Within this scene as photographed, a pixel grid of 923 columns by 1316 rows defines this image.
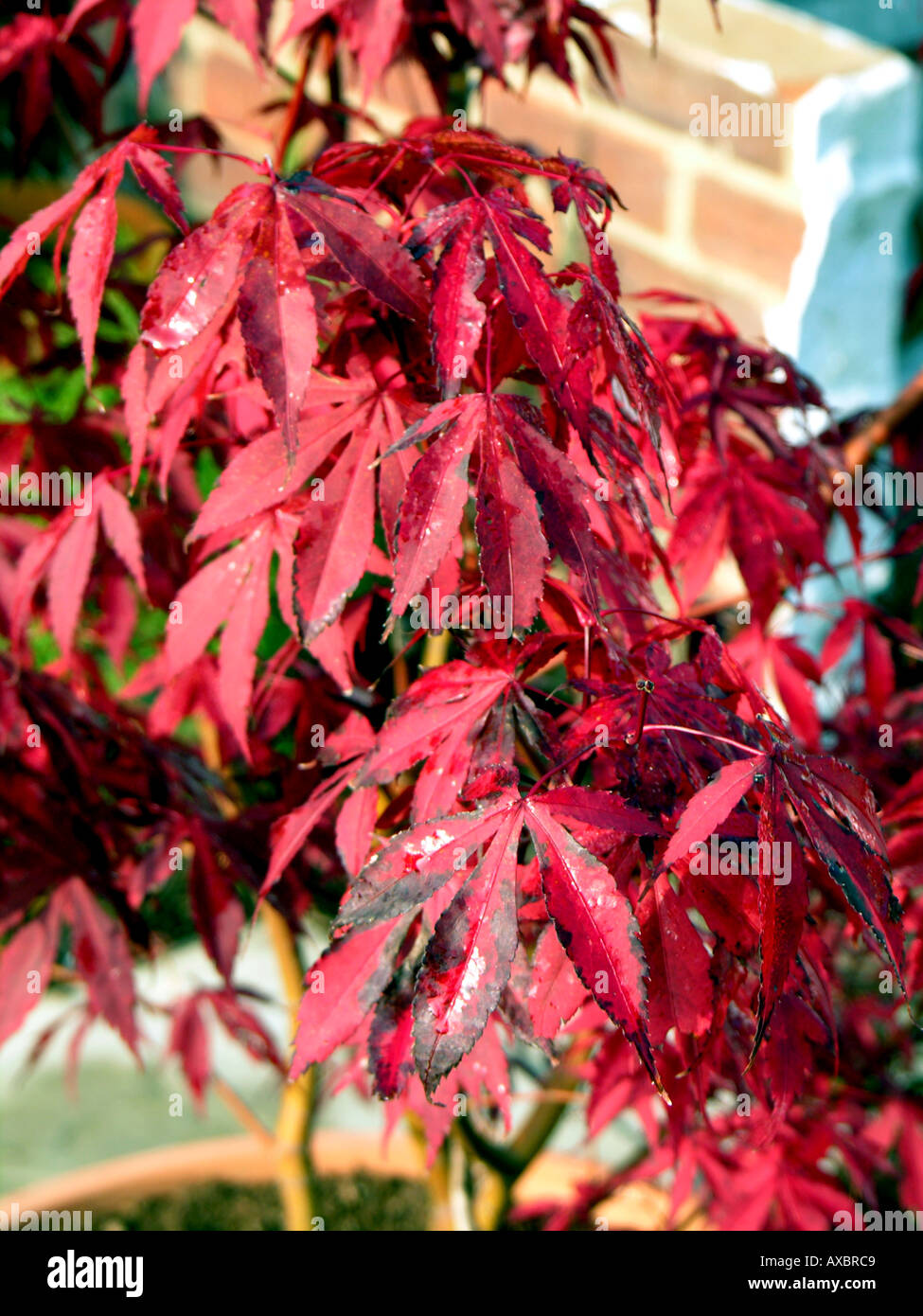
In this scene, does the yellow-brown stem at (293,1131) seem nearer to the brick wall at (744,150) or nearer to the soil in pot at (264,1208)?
the soil in pot at (264,1208)

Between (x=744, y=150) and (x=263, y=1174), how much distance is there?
2.89m

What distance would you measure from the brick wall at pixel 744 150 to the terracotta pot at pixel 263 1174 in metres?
1.83

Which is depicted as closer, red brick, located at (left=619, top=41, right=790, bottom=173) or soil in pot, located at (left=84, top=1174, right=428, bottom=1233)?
soil in pot, located at (left=84, top=1174, right=428, bottom=1233)

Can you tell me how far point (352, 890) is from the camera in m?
0.52

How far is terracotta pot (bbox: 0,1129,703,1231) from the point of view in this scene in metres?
1.44

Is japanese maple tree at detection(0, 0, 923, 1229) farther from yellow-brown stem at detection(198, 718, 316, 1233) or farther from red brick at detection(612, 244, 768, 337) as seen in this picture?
red brick at detection(612, 244, 768, 337)

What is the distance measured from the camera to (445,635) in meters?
0.90

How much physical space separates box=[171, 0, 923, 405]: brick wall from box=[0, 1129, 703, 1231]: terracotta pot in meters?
1.83

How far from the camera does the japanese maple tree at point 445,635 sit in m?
0.51

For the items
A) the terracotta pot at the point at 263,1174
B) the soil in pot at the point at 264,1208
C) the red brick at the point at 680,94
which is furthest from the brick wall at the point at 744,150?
the soil in pot at the point at 264,1208

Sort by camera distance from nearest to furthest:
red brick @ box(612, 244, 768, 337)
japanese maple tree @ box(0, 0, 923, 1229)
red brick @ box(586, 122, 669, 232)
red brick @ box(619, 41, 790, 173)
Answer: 1. japanese maple tree @ box(0, 0, 923, 1229)
2. red brick @ box(619, 41, 790, 173)
3. red brick @ box(586, 122, 669, 232)
4. red brick @ box(612, 244, 768, 337)

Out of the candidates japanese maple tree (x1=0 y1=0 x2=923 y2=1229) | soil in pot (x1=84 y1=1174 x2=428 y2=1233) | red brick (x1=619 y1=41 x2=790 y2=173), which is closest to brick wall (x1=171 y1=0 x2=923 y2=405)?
red brick (x1=619 y1=41 x2=790 y2=173)

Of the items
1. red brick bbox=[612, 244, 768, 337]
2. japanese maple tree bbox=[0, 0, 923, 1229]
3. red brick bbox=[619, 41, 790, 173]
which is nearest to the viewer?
japanese maple tree bbox=[0, 0, 923, 1229]
